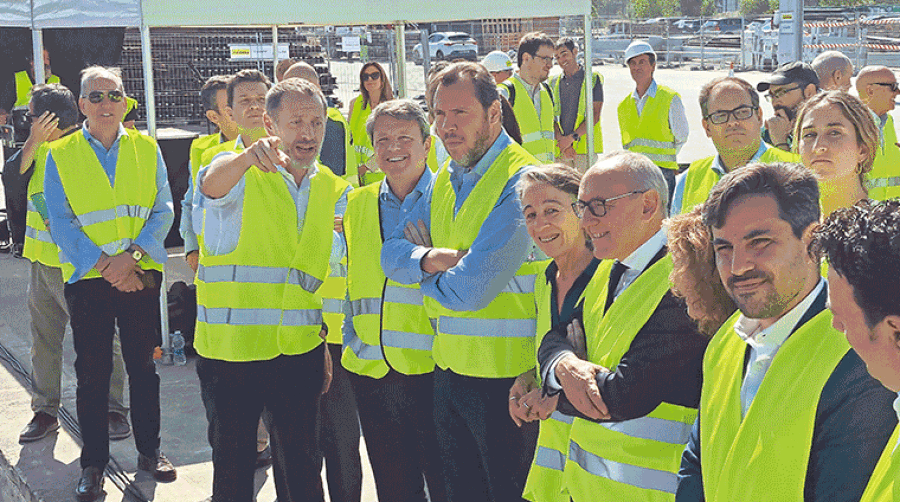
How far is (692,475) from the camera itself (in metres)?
2.18

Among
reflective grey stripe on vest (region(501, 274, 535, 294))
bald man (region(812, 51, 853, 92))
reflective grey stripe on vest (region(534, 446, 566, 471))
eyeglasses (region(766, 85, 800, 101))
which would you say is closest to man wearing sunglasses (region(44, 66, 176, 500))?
reflective grey stripe on vest (region(501, 274, 535, 294))

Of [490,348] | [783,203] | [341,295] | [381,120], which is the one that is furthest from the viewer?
[341,295]

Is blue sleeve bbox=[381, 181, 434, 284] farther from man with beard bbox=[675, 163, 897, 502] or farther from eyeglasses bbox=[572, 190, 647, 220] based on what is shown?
man with beard bbox=[675, 163, 897, 502]

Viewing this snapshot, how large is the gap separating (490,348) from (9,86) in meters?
9.29

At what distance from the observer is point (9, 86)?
10922 millimetres

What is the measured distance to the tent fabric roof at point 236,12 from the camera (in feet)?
20.5

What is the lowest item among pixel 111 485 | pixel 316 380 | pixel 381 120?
pixel 111 485

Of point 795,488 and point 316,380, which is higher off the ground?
point 795,488

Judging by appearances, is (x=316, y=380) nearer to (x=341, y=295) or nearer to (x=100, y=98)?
(x=341, y=295)

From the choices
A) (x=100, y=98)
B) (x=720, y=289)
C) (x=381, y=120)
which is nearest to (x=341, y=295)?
(x=381, y=120)

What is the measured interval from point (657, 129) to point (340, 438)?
4.28 m

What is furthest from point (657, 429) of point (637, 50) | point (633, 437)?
point (637, 50)

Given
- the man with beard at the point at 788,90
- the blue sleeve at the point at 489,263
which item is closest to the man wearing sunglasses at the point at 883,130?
the man with beard at the point at 788,90

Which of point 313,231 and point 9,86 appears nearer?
point 313,231
